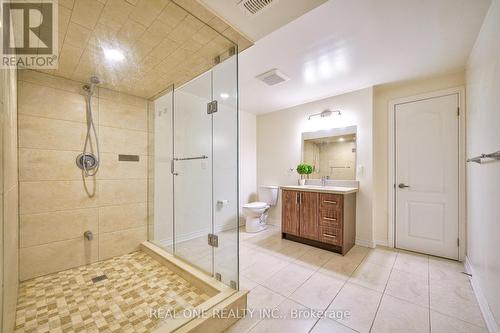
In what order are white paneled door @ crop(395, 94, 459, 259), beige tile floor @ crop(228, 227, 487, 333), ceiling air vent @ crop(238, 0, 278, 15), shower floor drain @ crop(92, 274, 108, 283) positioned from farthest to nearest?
1. white paneled door @ crop(395, 94, 459, 259)
2. shower floor drain @ crop(92, 274, 108, 283)
3. beige tile floor @ crop(228, 227, 487, 333)
4. ceiling air vent @ crop(238, 0, 278, 15)

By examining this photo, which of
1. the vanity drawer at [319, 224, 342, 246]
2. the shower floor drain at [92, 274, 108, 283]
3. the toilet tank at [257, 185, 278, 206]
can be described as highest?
the toilet tank at [257, 185, 278, 206]

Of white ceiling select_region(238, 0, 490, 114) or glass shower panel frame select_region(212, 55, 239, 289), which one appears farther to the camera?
glass shower panel frame select_region(212, 55, 239, 289)

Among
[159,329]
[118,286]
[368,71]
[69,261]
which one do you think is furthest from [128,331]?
[368,71]

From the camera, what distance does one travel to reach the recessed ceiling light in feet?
5.25

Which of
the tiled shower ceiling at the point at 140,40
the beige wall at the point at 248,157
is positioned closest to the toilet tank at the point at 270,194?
the beige wall at the point at 248,157

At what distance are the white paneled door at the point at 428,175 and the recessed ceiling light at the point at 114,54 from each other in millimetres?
3292

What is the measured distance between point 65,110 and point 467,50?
3991mm

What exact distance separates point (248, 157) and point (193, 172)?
192 cm

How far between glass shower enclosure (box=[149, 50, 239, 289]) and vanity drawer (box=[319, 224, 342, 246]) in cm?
142

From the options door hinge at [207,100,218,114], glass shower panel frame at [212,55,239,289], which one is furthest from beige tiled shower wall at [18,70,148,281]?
glass shower panel frame at [212,55,239,289]

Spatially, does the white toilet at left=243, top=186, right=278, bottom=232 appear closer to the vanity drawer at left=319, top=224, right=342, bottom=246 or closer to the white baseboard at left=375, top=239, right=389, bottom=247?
the vanity drawer at left=319, top=224, right=342, bottom=246

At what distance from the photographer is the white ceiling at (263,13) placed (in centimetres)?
115

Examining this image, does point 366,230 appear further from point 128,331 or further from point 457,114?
point 128,331

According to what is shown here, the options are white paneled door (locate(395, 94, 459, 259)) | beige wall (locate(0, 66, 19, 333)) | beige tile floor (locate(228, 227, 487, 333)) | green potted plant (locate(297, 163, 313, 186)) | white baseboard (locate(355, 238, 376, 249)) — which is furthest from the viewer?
green potted plant (locate(297, 163, 313, 186))
